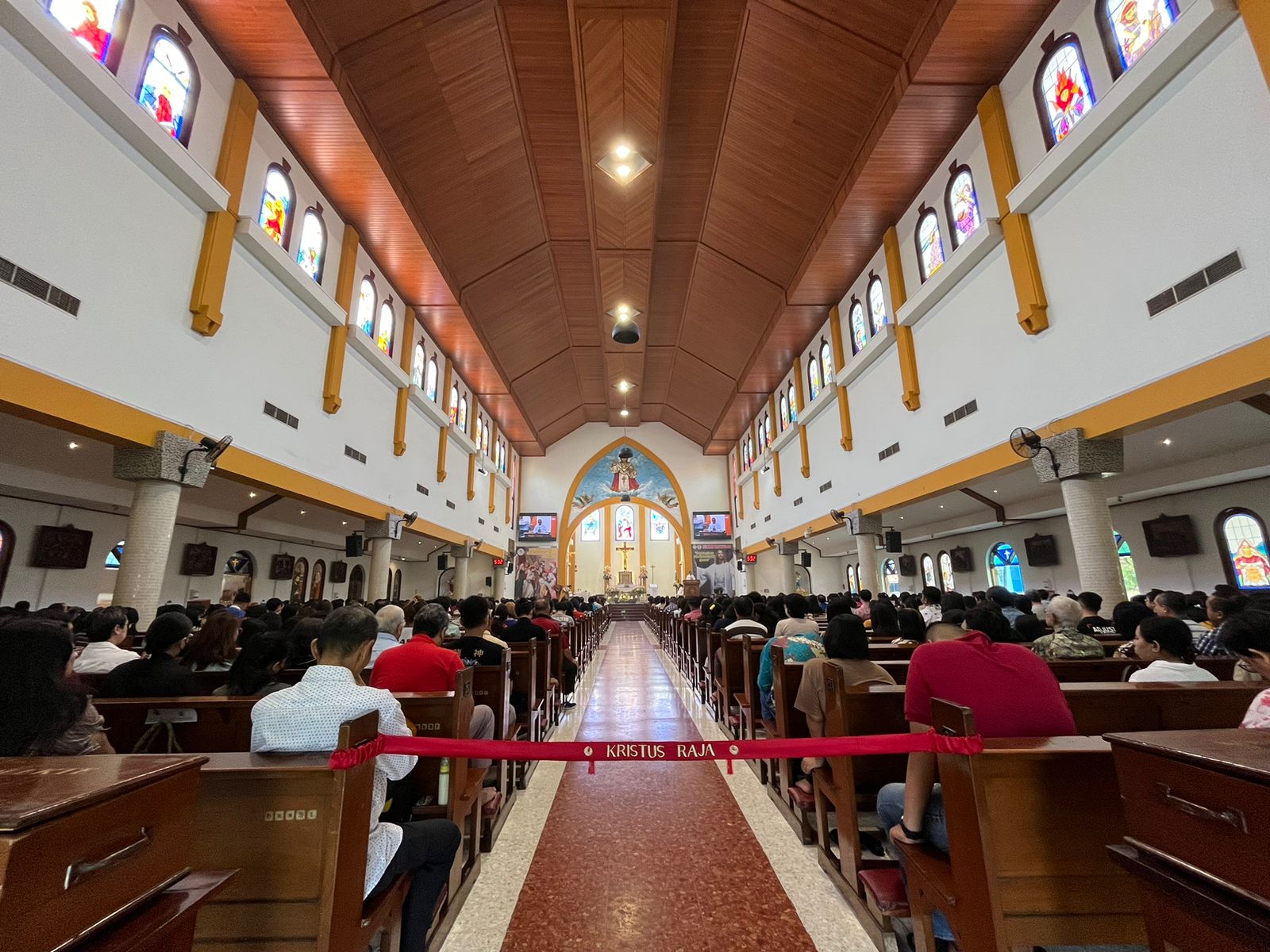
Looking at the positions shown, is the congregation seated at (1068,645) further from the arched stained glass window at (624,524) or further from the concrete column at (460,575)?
the arched stained glass window at (624,524)

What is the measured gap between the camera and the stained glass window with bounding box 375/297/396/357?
9.67m

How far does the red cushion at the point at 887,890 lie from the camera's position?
1.91 metres

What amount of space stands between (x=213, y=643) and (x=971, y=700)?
3515mm

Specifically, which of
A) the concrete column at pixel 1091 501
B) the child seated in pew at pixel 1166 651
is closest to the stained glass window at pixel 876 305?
the concrete column at pixel 1091 501

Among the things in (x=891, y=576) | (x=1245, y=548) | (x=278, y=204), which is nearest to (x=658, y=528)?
(x=891, y=576)

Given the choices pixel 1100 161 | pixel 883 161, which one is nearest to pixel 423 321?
pixel 883 161

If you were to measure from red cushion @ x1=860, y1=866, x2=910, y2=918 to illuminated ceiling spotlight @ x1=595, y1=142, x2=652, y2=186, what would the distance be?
908 centimetres

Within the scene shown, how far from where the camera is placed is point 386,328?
9914 mm

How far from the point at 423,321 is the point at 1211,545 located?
13.9 meters

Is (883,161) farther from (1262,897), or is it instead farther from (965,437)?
(1262,897)

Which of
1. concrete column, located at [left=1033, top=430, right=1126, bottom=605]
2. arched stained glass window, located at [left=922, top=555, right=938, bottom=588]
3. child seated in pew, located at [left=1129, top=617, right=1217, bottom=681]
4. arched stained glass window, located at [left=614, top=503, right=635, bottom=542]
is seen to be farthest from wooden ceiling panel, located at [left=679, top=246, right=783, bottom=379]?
arched stained glass window, located at [left=614, top=503, right=635, bottom=542]

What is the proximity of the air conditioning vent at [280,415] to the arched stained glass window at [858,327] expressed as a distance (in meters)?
8.82

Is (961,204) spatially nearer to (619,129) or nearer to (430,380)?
(619,129)

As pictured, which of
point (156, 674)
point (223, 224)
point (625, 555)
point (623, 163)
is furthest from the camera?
point (625, 555)
